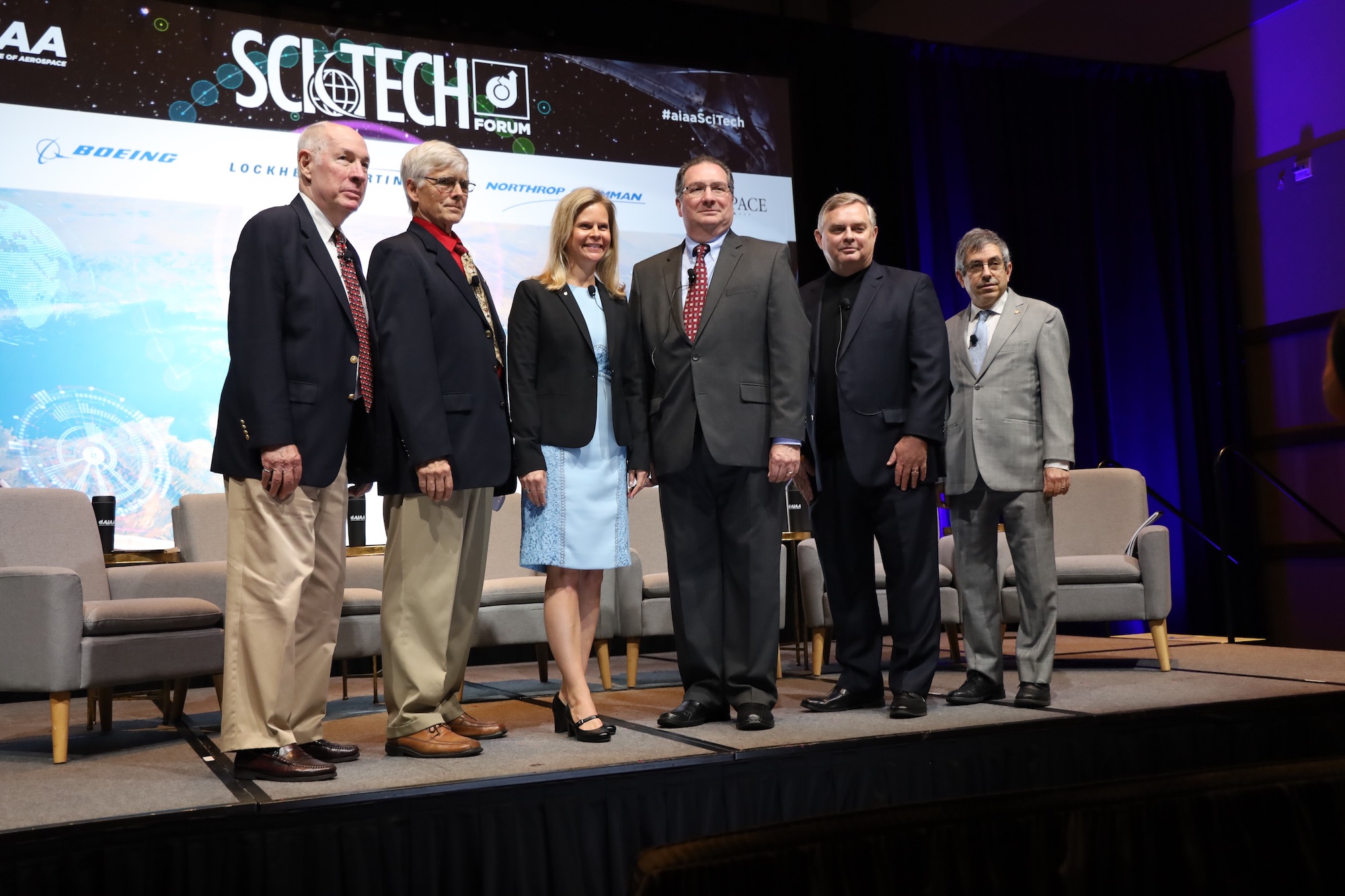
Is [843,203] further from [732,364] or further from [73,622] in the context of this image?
[73,622]

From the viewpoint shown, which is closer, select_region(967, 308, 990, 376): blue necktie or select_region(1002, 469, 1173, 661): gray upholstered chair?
select_region(967, 308, 990, 376): blue necktie

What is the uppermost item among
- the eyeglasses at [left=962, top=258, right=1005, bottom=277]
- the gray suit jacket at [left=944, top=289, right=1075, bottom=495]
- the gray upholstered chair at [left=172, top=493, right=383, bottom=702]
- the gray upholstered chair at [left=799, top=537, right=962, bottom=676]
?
the eyeglasses at [left=962, top=258, right=1005, bottom=277]

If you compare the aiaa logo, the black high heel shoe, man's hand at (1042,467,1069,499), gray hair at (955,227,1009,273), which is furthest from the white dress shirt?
the aiaa logo

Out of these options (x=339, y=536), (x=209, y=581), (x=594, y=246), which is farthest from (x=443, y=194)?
(x=209, y=581)

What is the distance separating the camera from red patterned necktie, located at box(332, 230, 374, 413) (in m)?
2.63

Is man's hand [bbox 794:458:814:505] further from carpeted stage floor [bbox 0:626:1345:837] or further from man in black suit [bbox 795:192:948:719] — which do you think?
carpeted stage floor [bbox 0:626:1345:837]

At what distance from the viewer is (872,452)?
315cm

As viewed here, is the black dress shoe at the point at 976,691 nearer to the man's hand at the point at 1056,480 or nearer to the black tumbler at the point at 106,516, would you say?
the man's hand at the point at 1056,480

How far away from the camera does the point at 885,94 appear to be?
687 cm

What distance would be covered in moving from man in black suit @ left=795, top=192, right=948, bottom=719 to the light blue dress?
65 centimetres

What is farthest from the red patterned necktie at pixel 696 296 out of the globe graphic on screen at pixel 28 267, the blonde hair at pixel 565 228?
the globe graphic on screen at pixel 28 267

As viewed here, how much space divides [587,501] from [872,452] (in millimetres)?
820

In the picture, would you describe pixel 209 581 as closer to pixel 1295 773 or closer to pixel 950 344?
pixel 950 344

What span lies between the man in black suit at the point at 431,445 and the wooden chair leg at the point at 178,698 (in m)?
1.27
